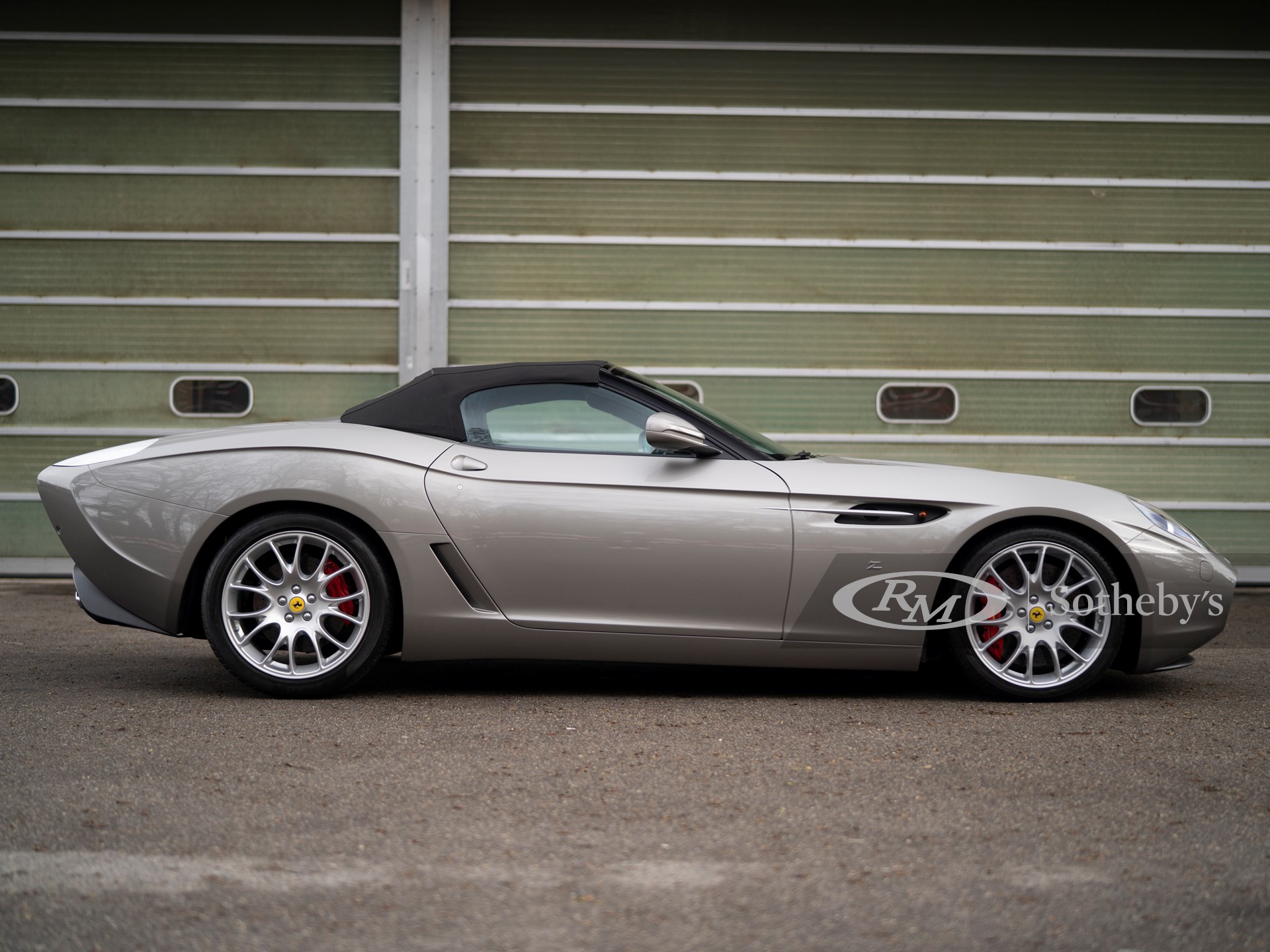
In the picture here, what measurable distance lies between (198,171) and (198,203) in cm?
23

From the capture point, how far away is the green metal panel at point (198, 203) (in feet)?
27.3

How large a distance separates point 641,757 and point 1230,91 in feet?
24.4

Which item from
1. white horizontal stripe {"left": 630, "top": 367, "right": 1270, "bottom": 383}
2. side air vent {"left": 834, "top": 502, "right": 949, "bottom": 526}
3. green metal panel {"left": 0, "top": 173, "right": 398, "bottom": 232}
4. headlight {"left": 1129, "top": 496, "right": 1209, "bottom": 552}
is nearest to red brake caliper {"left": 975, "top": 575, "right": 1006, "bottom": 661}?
side air vent {"left": 834, "top": 502, "right": 949, "bottom": 526}

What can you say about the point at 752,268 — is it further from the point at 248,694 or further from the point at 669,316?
the point at 248,694

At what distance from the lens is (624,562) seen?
4250 millimetres

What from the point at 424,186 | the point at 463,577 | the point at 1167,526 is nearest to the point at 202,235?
the point at 424,186

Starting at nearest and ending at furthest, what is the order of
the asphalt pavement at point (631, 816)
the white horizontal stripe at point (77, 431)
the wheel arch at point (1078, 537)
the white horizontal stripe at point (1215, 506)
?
the asphalt pavement at point (631, 816)
the wheel arch at point (1078, 537)
the white horizontal stripe at point (77, 431)
the white horizontal stripe at point (1215, 506)

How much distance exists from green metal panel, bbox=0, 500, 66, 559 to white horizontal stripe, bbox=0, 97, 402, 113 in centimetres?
279

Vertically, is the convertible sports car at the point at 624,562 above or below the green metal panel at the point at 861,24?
below

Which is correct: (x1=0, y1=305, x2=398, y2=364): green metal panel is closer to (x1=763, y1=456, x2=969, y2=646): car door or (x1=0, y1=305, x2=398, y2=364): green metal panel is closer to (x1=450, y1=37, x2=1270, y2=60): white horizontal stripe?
(x1=450, y1=37, x2=1270, y2=60): white horizontal stripe

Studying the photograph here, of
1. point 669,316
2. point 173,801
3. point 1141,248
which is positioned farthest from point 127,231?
point 1141,248

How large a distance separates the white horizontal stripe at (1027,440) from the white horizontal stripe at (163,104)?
3656mm

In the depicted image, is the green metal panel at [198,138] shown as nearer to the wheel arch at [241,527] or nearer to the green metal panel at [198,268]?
the green metal panel at [198,268]

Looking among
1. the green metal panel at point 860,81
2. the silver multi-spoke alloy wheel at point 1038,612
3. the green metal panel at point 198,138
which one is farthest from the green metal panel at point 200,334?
the silver multi-spoke alloy wheel at point 1038,612
